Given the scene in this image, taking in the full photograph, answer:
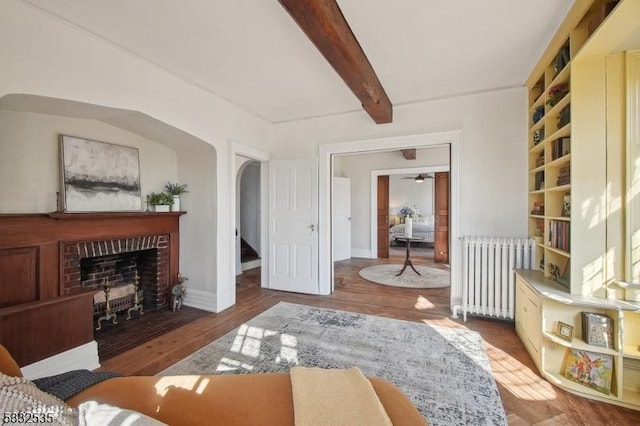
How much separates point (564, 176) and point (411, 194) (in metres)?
7.90

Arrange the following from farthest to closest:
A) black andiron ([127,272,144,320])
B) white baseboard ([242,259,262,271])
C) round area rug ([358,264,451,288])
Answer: white baseboard ([242,259,262,271])
round area rug ([358,264,451,288])
black andiron ([127,272,144,320])

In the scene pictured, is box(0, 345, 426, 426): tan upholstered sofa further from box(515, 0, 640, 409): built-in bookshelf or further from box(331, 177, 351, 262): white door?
box(331, 177, 351, 262): white door

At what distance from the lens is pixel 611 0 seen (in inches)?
67.9

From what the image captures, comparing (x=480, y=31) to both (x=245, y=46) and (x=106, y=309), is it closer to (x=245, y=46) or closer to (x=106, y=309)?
(x=245, y=46)

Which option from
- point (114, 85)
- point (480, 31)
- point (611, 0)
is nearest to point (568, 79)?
point (611, 0)

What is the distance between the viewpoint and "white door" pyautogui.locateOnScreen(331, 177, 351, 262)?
645 cm

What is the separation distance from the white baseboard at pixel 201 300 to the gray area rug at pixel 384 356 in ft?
2.14

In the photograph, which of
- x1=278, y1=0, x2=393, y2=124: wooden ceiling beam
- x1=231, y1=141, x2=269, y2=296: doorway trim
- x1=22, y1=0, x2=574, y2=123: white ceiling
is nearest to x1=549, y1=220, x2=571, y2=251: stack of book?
x1=22, y1=0, x2=574, y2=123: white ceiling

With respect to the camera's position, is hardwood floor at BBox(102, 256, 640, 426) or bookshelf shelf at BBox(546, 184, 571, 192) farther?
bookshelf shelf at BBox(546, 184, 571, 192)

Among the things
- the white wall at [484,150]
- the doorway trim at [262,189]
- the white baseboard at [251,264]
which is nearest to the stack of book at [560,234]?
the white wall at [484,150]

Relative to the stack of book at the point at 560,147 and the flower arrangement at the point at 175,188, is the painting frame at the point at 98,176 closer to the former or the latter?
the flower arrangement at the point at 175,188

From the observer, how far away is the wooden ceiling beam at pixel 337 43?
65.4 inches

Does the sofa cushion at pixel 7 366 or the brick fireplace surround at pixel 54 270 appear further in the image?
the brick fireplace surround at pixel 54 270

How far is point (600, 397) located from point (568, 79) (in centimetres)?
239
